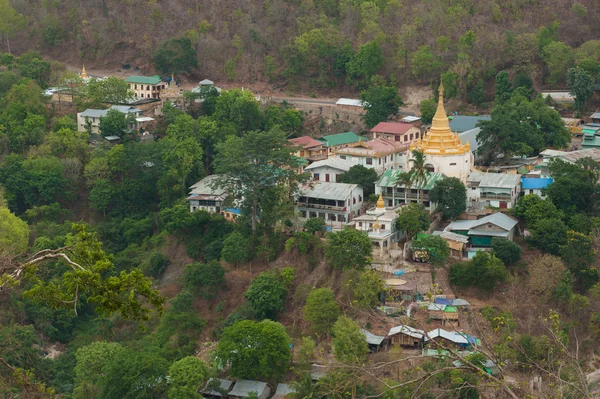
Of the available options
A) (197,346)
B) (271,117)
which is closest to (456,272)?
(197,346)

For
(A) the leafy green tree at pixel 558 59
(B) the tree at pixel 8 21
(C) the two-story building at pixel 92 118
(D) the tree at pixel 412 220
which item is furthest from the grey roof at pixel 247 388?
(B) the tree at pixel 8 21

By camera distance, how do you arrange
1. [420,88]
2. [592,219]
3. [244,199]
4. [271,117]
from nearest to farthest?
1. [592,219]
2. [244,199]
3. [271,117]
4. [420,88]

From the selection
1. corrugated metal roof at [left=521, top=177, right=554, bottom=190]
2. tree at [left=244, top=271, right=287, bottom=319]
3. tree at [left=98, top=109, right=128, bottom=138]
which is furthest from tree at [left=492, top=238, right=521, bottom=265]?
tree at [left=98, top=109, right=128, bottom=138]

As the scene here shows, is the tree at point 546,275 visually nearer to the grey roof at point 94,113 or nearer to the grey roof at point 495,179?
the grey roof at point 495,179

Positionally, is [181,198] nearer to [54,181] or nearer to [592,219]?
[54,181]

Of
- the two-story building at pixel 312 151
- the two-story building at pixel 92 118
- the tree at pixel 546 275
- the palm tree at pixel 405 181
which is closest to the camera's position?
the tree at pixel 546 275

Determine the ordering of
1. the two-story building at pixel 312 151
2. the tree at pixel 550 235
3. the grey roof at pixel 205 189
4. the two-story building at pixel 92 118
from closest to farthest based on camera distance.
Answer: the tree at pixel 550 235, the grey roof at pixel 205 189, the two-story building at pixel 312 151, the two-story building at pixel 92 118
